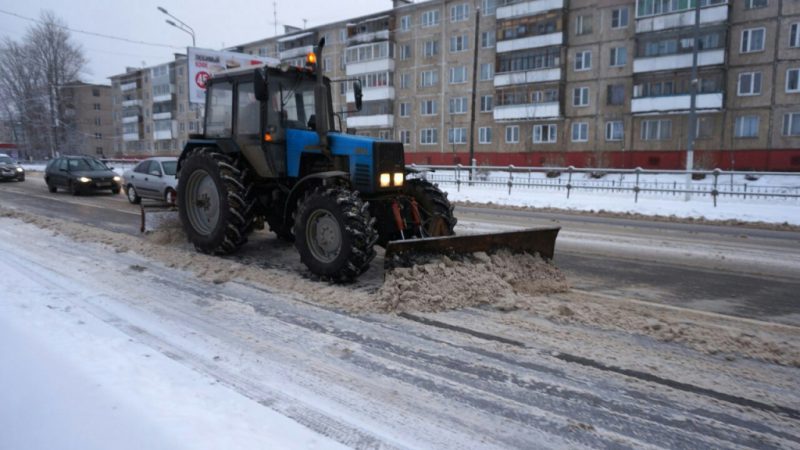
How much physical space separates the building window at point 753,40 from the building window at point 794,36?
1.34 meters

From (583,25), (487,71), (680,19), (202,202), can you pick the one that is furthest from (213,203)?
(487,71)

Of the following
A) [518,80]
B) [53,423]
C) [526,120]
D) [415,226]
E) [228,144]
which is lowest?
[53,423]

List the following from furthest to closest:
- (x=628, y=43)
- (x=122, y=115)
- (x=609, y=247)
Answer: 1. (x=122, y=115)
2. (x=628, y=43)
3. (x=609, y=247)

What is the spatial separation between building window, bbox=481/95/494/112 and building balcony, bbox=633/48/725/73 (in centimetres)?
1176

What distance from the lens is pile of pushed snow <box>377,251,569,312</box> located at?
5.44 meters

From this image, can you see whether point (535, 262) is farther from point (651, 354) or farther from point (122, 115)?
point (122, 115)

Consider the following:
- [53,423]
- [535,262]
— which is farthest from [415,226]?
[53,423]

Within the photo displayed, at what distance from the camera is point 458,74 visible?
1783 inches

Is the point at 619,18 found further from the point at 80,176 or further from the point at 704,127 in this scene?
the point at 80,176

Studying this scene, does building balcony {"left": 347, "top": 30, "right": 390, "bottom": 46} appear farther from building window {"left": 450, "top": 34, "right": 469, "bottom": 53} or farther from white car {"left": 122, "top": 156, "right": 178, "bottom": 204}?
white car {"left": 122, "top": 156, "right": 178, "bottom": 204}

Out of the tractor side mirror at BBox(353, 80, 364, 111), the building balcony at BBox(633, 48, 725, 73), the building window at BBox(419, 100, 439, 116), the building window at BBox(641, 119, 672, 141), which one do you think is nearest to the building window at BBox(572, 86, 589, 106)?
the building balcony at BBox(633, 48, 725, 73)

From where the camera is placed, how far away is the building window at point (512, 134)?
42312 mm

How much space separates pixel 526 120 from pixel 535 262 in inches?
1429

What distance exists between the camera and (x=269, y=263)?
24.6ft
